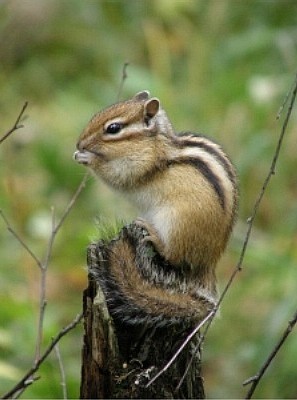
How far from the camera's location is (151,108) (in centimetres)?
416

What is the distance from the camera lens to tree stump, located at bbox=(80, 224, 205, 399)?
338 centimetres

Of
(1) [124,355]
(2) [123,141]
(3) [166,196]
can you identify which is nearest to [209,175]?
(3) [166,196]

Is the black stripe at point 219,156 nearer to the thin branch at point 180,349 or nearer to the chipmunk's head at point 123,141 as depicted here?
the chipmunk's head at point 123,141

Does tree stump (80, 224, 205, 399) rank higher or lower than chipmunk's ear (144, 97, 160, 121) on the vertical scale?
lower

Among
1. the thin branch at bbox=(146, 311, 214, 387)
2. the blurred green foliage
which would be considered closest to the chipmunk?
the thin branch at bbox=(146, 311, 214, 387)

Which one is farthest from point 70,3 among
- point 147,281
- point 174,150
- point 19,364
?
point 147,281

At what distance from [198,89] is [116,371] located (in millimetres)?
3666

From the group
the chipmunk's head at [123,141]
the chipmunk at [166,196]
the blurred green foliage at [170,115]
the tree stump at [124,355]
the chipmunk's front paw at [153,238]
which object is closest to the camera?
the tree stump at [124,355]

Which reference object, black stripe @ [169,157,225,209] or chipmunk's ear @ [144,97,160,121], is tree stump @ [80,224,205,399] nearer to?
black stripe @ [169,157,225,209]

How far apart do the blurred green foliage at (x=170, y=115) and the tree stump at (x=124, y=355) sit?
2.70 ft

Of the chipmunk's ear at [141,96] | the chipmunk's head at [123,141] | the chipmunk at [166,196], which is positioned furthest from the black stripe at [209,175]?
the chipmunk's ear at [141,96]

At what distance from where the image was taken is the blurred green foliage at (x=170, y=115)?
5.26m

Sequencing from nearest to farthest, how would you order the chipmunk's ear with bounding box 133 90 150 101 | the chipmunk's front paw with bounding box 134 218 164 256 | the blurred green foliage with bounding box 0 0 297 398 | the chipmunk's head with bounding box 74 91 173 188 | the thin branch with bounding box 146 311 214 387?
1. the thin branch with bounding box 146 311 214 387
2. the chipmunk's front paw with bounding box 134 218 164 256
3. the chipmunk's head with bounding box 74 91 173 188
4. the chipmunk's ear with bounding box 133 90 150 101
5. the blurred green foliage with bounding box 0 0 297 398

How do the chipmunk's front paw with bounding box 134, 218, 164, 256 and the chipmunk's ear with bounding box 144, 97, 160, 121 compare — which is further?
the chipmunk's ear with bounding box 144, 97, 160, 121
